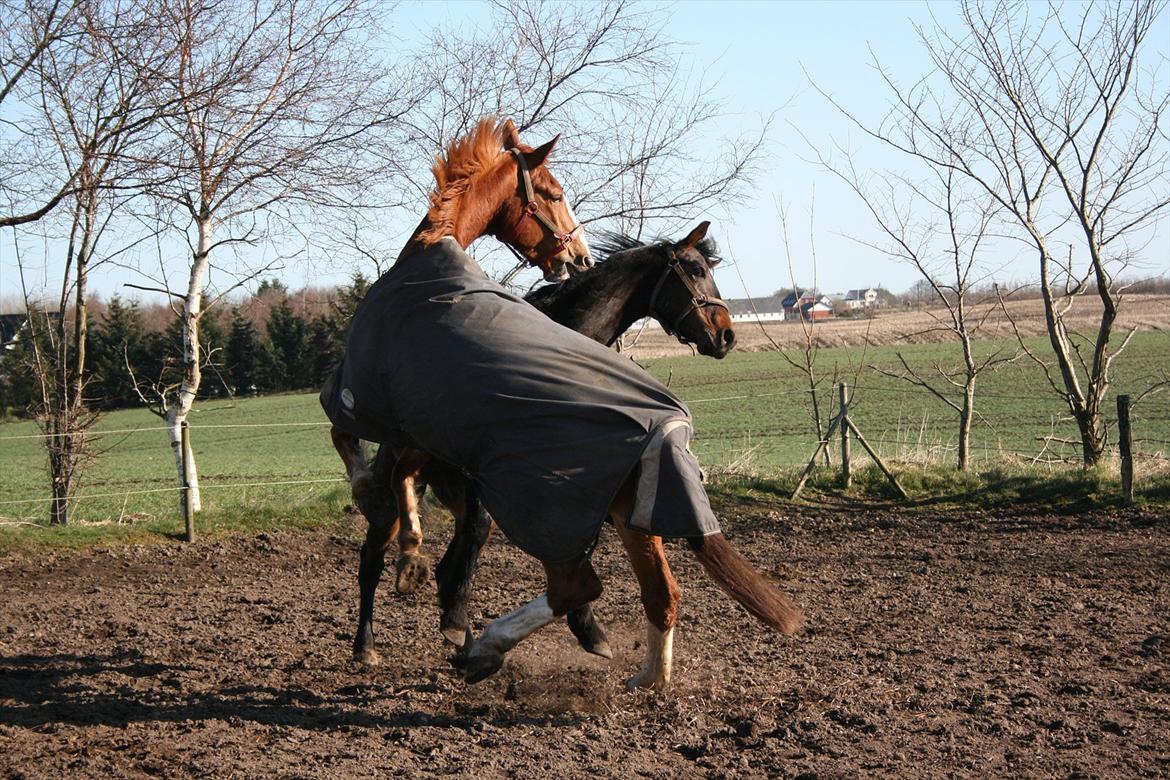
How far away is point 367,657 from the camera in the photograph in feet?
18.3

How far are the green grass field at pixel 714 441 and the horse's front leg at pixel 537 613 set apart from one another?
5.66 m

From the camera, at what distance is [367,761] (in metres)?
3.92

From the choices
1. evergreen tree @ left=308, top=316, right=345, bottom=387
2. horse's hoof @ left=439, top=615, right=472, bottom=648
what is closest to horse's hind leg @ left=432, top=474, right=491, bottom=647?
horse's hoof @ left=439, top=615, right=472, bottom=648

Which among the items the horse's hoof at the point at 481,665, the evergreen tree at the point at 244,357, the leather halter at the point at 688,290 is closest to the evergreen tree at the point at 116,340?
the evergreen tree at the point at 244,357

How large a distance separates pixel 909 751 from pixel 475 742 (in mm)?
1627

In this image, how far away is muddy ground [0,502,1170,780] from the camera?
395 centimetres

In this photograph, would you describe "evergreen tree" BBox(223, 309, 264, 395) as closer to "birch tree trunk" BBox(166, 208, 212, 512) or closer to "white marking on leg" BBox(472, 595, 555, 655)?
"birch tree trunk" BBox(166, 208, 212, 512)

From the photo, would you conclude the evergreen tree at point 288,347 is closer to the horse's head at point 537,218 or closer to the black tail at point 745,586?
the horse's head at point 537,218

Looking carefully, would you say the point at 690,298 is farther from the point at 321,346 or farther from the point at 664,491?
the point at 321,346

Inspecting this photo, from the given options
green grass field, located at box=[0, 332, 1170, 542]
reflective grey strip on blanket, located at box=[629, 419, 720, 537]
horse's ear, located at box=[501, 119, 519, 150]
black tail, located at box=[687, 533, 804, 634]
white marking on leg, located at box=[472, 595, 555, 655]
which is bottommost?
green grass field, located at box=[0, 332, 1170, 542]

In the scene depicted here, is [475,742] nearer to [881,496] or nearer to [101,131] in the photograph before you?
[101,131]

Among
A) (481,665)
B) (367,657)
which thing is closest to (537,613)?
(481,665)

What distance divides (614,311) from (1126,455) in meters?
6.85

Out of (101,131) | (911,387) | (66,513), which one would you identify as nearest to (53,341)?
(66,513)
